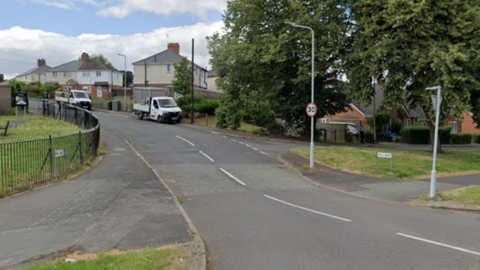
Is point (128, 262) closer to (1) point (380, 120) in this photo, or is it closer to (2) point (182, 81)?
(1) point (380, 120)

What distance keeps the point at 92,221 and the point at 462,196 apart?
1075cm

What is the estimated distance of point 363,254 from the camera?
22.0 ft

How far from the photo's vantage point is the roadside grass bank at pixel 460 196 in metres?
11.6

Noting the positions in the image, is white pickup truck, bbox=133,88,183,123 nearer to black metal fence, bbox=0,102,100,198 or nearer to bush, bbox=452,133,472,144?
black metal fence, bbox=0,102,100,198

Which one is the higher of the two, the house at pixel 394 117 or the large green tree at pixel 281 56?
the large green tree at pixel 281 56

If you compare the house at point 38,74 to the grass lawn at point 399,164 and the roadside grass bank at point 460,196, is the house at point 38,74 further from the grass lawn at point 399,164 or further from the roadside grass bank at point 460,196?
the roadside grass bank at point 460,196

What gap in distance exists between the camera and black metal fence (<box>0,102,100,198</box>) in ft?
38.5

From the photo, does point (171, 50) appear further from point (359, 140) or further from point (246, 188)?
point (246, 188)

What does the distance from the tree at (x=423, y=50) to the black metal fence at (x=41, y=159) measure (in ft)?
53.8

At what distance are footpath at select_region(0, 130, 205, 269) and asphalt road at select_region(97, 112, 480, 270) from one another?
606 millimetres

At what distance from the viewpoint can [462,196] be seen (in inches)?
481

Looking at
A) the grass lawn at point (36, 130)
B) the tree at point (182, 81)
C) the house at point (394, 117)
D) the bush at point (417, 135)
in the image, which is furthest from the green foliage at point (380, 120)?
the grass lawn at point (36, 130)

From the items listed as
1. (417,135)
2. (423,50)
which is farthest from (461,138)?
(423,50)

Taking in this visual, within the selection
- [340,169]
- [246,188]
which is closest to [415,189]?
[340,169]
